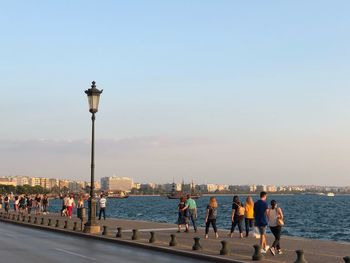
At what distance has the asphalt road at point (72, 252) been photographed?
17.6m

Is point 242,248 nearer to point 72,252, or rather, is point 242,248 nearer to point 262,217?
point 262,217

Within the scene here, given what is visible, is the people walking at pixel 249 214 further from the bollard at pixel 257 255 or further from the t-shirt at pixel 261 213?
the bollard at pixel 257 255

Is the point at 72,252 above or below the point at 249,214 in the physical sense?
below

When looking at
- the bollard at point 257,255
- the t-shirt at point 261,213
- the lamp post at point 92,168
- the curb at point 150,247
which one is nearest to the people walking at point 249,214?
the curb at point 150,247

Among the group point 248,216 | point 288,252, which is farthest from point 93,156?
point 288,252

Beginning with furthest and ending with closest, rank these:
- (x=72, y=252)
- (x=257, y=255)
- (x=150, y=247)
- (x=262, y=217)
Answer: (x=150, y=247), (x=72, y=252), (x=262, y=217), (x=257, y=255)

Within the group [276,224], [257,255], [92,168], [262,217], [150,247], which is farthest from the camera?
[92,168]

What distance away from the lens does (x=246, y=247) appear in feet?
68.0

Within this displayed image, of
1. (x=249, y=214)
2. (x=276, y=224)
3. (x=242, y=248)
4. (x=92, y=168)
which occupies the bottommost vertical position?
(x=242, y=248)

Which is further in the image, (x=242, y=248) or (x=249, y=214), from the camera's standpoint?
(x=249, y=214)

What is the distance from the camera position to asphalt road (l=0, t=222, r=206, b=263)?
17609 mm

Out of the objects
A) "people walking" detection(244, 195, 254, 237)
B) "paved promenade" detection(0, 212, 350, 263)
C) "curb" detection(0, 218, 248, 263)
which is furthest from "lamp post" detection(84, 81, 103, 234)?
"people walking" detection(244, 195, 254, 237)

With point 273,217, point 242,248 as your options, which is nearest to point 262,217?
point 273,217

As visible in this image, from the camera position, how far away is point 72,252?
64.8ft
